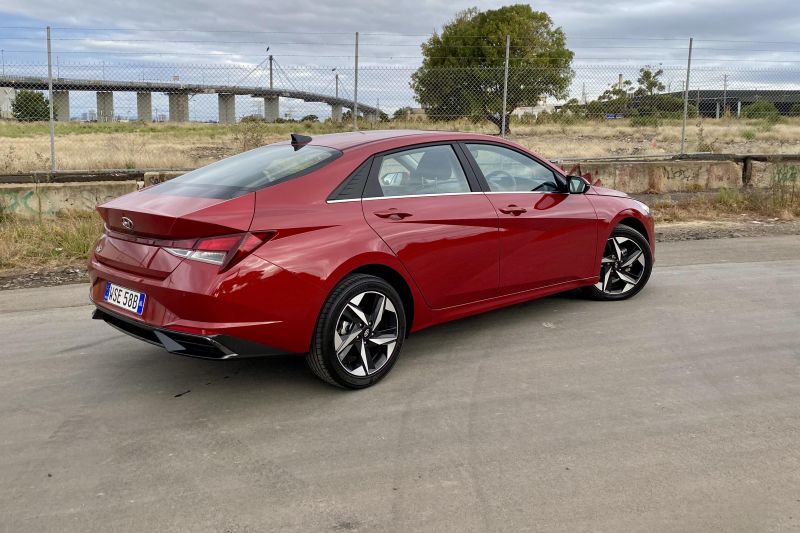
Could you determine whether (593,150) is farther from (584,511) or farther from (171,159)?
(584,511)

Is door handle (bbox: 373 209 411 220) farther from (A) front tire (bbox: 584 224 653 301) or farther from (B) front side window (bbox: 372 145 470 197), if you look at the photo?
(A) front tire (bbox: 584 224 653 301)

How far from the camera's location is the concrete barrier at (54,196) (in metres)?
8.92

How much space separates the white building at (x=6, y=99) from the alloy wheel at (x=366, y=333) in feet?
38.7

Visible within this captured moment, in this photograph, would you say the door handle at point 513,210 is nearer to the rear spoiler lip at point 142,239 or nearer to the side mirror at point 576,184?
the side mirror at point 576,184

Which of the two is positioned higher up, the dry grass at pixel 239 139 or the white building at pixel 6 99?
A: the white building at pixel 6 99

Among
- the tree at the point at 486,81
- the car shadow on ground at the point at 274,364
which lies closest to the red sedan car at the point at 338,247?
the car shadow on ground at the point at 274,364

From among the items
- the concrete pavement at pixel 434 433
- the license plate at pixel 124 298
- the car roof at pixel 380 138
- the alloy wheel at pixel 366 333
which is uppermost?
the car roof at pixel 380 138

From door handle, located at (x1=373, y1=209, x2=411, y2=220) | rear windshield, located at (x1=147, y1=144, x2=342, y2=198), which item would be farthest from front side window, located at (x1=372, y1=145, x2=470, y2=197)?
rear windshield, located at (x1=147, y1=144, x2=342, y2=198)

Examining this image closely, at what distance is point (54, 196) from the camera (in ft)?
30.0

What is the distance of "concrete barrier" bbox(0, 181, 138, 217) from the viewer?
8.92 m

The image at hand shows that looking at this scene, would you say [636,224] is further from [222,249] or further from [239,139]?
[239,139]

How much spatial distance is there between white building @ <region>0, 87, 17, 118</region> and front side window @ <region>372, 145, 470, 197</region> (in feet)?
37.1

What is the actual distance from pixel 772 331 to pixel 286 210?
3.73 meters

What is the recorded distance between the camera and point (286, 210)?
387 centimetres
